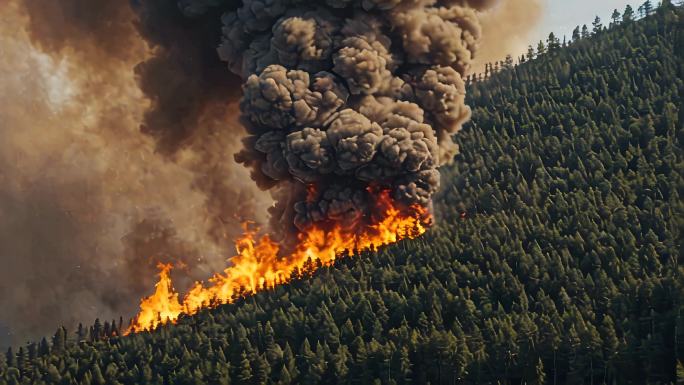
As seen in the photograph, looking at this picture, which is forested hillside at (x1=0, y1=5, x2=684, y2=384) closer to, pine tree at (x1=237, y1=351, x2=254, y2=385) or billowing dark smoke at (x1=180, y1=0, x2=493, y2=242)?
pine tree at (x1=237, y1=351, x2=254, y2=385)

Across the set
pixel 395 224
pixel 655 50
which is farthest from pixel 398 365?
pixel 655 50

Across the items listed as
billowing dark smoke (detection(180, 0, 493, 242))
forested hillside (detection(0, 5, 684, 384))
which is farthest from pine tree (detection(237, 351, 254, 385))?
billowing dark smoke (detection(180, 0, 493, 242))

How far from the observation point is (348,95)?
4050 inches

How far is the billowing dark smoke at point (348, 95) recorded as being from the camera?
100m

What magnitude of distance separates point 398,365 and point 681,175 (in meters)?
57.0

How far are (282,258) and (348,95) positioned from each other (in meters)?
20.1

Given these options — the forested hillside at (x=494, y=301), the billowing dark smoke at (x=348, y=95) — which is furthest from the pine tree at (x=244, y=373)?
the billowing dark smoke at (x=348, y=95)

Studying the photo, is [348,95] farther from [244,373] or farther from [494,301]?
[244,373]

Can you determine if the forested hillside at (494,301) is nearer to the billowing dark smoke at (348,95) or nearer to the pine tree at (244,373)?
the pine tree at (244,373)

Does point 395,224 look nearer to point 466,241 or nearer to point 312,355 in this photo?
point 466,241

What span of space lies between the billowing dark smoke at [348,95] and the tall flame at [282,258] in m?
2.27

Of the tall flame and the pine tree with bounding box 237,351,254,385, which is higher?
the tall flame

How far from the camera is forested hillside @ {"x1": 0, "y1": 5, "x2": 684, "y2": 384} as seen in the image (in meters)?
90.6

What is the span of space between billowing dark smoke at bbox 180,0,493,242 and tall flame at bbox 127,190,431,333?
2.27 m
